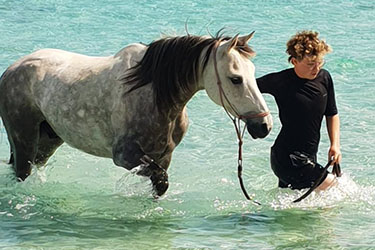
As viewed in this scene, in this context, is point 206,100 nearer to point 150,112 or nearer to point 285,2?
point 150,112

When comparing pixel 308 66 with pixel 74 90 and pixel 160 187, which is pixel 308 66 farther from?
pixel 74 90

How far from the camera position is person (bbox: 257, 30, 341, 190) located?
18.9 ft

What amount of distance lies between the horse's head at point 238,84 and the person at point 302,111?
39 cm

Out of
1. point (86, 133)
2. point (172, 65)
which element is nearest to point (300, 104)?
point (172, 65)

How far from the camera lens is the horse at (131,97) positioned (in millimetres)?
5469

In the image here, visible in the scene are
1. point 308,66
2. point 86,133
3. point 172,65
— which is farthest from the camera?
point 86,133

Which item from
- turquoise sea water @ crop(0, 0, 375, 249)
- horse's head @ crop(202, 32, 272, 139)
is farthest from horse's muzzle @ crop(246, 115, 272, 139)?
turquoise sea water @ crop(0, 0, 375, 249)

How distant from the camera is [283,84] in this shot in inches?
230

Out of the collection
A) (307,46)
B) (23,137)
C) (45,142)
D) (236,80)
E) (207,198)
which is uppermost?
(307,46)

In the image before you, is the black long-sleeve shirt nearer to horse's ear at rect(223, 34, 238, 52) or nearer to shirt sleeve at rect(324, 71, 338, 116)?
shirt sleeve at rect(324, 71, 338, 116)

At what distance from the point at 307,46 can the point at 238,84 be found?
1.86 feet

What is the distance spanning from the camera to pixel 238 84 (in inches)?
214

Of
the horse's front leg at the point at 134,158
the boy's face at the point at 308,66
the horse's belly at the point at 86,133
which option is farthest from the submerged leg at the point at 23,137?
the boy's face at the point at 308,66

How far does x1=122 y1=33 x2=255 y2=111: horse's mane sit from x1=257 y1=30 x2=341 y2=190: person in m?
0.42
